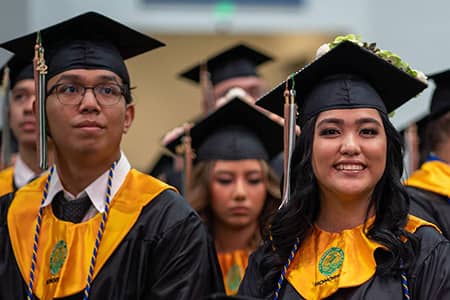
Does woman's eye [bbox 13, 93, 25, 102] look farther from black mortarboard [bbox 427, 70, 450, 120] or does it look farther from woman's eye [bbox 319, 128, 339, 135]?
woman's eye [bbox 319, 128, 339, 135]

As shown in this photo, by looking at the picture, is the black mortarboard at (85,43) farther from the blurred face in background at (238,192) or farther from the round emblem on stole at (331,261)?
the blurred face in background at (238,192)

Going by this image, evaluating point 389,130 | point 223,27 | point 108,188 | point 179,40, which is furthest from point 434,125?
point 179,40

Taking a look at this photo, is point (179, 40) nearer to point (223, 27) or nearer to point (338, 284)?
point (223, 27)

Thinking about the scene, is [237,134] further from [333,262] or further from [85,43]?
[333,262]

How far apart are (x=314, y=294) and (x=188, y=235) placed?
548 mm

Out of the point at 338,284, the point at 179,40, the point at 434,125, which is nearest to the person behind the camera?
the point at 338,284

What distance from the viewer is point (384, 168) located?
11.1 ft

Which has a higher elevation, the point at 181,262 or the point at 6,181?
the point at 6,181

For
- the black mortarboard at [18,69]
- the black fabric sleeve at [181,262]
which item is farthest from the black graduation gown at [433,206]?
the black mortarboard at [18,69]

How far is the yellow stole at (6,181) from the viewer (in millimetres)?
4910

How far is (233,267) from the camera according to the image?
489 cm

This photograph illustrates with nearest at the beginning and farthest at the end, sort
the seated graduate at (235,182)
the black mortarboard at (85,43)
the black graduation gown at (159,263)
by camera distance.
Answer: the black graduation gown at (159,263) → the black mortarboard at (85,43) → the seated graduate at (235,182)

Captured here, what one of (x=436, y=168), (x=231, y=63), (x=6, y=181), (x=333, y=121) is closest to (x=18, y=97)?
(x=6, y=181)

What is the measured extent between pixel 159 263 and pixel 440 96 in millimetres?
1956
